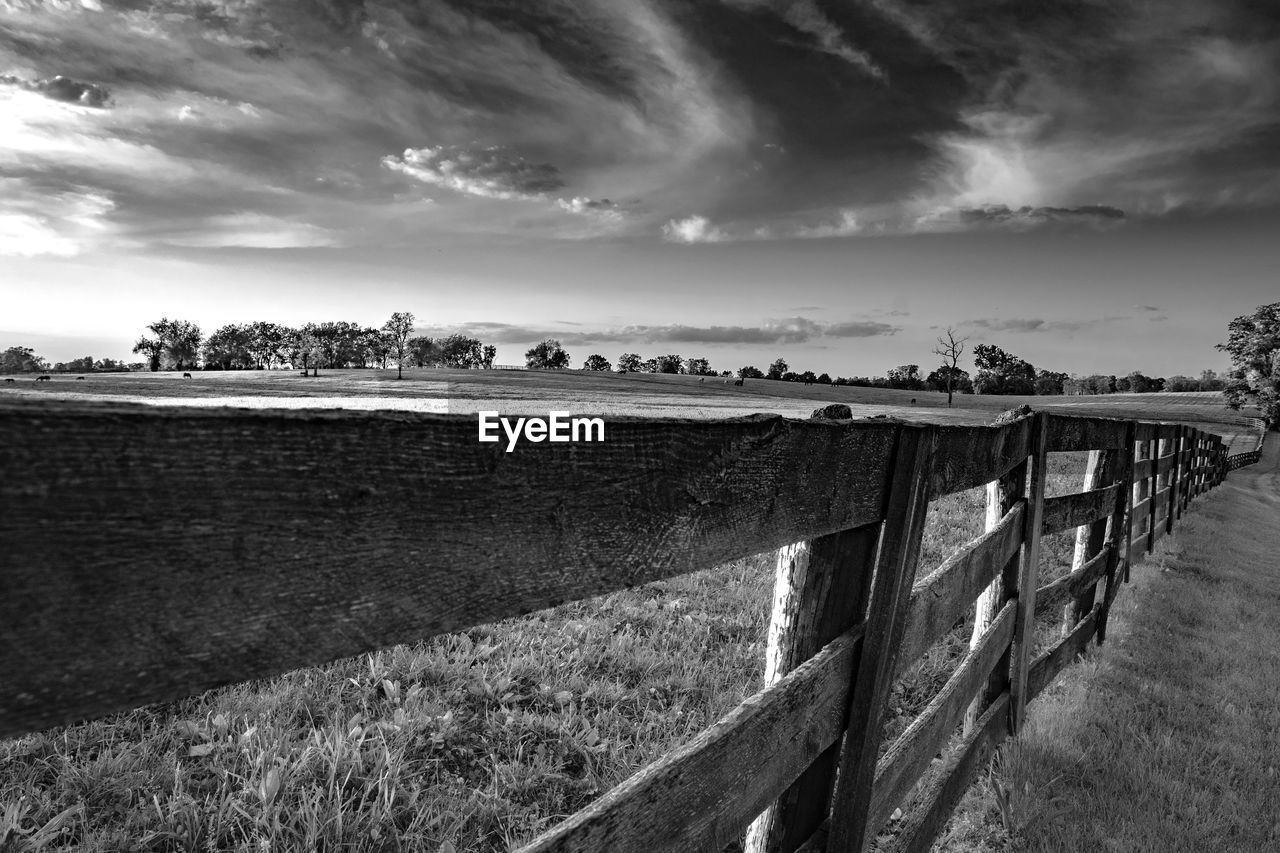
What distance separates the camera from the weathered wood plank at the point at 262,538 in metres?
0.67

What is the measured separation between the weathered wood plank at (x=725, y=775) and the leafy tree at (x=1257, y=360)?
2934 inches

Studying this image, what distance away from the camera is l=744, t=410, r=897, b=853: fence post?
6.88ft

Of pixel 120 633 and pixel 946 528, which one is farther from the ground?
pixel 120 633

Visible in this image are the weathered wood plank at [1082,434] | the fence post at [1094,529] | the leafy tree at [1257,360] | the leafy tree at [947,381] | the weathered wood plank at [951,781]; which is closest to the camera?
the weathered wood plank at [951,781]

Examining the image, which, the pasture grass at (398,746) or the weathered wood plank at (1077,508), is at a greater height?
the weathered wood plank at (1077,508)

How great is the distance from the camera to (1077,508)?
529 cm

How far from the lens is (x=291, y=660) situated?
87 centimetres

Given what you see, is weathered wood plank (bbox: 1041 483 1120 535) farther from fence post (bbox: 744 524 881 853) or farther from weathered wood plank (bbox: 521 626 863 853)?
weathered wood plank (bbox: 521 626 863 853)

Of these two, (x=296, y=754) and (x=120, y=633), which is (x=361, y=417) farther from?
(x=296, y=754)

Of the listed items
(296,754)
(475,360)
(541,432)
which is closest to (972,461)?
(541,432)

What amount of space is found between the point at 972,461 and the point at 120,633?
2.93 m

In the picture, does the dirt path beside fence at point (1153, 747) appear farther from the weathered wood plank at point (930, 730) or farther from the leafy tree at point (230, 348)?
the leafy tree at point (230, 348)

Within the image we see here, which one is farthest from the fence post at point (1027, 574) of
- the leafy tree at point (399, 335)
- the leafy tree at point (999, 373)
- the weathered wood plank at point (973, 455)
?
the leafy tree at point (999, 373)

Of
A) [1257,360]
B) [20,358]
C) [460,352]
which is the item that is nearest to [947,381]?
[1257,360]
